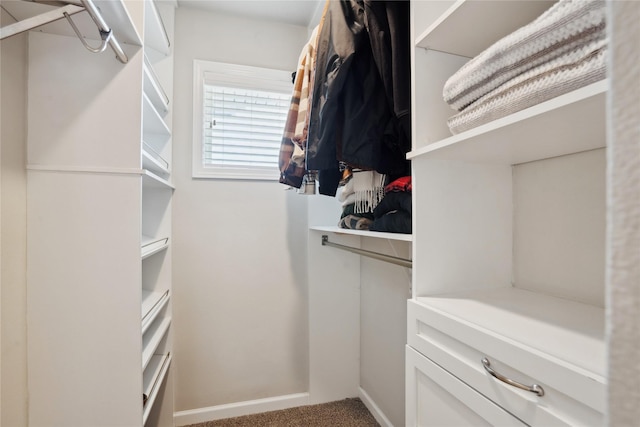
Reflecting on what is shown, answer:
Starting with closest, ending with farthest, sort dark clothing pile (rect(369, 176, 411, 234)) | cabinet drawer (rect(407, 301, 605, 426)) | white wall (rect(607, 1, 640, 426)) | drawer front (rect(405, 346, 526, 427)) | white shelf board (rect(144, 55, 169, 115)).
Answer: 1. white wall (rect(607, 1, 640, 426))
2. cabinet drawer (rect(407, 301, 605, 426))
3. drawer front (rect(405, 346, 526, 427))
4. dark clothing pile (rect(369, 176, 411, 234))
5. white shelf board (rect(144, 55, 169, 115))

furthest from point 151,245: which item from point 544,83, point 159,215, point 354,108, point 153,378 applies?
point 544,83

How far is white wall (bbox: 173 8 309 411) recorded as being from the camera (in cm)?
178

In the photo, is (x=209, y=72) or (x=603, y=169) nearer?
(x=603, y=169)

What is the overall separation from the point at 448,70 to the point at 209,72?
5.00 ft

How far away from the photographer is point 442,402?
0.68m

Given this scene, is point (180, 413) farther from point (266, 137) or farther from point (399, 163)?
point (399, 163)

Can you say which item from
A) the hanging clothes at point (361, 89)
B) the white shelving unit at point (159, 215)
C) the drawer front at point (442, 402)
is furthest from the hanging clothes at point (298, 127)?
the drawer front at point (442, 402)

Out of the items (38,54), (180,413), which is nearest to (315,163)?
(38,54)

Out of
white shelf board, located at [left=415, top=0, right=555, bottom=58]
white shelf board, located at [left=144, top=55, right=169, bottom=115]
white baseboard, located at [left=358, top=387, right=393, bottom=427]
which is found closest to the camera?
white shelf board, located at [left=415, top=0, right=555, bottom=58]

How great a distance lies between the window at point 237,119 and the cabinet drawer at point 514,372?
1472mm

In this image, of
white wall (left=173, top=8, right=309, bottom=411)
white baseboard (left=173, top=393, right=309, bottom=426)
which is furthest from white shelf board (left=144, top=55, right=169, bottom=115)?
white baseboard (left=173, top=393, right=309, bottom=426)

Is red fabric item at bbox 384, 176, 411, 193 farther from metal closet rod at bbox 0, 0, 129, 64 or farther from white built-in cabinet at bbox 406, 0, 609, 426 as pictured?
metal closet rod at bbox 0, 0, 129, 64

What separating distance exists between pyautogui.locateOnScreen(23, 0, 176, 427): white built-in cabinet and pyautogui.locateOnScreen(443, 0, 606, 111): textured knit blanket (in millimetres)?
1046

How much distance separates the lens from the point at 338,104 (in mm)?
1027
